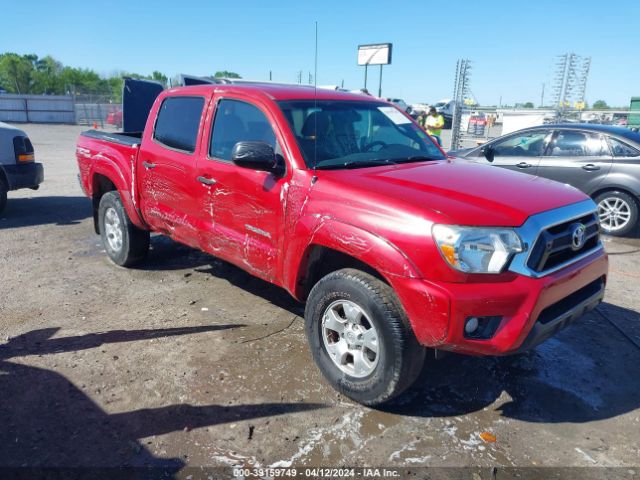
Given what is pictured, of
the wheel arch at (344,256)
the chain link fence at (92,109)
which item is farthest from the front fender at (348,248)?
the chain link fence at (92,109)

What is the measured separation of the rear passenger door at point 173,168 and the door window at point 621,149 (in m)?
6.18

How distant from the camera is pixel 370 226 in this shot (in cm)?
292

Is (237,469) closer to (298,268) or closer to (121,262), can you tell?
(298,268)

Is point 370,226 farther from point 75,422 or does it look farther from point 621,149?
point 621,149

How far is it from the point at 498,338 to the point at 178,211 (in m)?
3.03

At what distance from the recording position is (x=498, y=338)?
2723 mm

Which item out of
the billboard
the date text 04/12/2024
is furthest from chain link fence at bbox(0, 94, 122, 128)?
the date text 04/12/2024

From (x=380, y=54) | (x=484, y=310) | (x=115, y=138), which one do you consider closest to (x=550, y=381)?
(x=484, y=310)

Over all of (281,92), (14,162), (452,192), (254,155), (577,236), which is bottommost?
(14,162)

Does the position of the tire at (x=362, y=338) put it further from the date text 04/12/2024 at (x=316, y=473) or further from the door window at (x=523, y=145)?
the door window at (x=523, y=145)

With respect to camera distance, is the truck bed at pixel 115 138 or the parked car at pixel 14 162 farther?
the parked car at pixel 14 162

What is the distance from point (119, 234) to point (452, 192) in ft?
13.3

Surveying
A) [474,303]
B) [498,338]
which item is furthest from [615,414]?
[474,303]

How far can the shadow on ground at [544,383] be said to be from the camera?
3.24m
